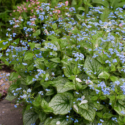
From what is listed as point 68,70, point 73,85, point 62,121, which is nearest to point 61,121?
point 62,121

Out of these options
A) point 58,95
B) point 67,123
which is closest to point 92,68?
point 58,95

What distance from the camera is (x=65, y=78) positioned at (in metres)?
2.52

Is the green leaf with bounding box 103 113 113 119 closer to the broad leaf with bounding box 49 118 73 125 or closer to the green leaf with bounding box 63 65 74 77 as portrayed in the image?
the broad leaf with bounding box 49 118 73 125

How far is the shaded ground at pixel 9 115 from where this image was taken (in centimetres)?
285

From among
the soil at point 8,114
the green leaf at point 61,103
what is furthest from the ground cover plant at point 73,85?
the soil at point 8,114

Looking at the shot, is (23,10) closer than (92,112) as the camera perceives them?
No

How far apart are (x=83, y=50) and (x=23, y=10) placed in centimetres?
222

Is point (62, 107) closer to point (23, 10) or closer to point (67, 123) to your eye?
point (67, 123)

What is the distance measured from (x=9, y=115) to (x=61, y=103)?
1250mm

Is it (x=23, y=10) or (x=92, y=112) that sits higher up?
(x=23, y=10)

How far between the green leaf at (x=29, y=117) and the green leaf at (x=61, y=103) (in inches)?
19.8

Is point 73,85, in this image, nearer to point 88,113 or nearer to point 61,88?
point 61,88

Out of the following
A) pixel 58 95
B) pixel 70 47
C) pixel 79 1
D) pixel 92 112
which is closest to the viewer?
pixel 92 112

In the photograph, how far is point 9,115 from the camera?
9.72 ft
